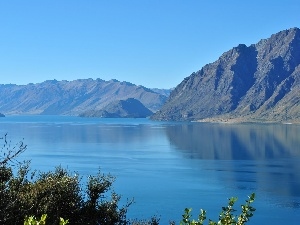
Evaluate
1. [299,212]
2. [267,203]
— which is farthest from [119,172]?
[299,212]

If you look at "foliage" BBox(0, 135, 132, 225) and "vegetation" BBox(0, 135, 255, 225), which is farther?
"foliage" BBox(0, 135, 132, 225)

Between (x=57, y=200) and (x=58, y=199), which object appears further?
(x=58, y=199)

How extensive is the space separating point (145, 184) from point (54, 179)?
95259 mm

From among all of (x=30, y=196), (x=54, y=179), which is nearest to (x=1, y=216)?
(x=30, y=196)

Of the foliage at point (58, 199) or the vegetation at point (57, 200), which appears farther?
the foliage at point (58, 199)

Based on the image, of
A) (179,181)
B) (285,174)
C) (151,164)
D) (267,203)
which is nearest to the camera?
(267,203)

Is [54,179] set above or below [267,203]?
above

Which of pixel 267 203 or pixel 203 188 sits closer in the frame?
pixel 267 203

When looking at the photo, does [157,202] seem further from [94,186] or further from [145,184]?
[94,186]

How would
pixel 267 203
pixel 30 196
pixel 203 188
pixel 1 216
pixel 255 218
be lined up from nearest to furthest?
pixel 1 216 → pixel 30 196 → pixel 255 218 → pixel 267 203 → pixel 203 188

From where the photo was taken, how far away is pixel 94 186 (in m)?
42.1

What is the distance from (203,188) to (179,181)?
13432 mm

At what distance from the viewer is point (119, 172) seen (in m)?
153

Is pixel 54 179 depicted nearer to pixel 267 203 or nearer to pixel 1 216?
pixel 1 216
